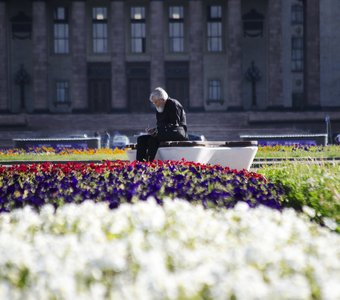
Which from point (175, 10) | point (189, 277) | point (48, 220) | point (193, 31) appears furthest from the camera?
point (175, 10)

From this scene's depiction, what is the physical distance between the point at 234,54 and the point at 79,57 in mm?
12353

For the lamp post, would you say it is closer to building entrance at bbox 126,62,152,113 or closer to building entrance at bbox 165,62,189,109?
building entrance at bbox 165,62,189,109

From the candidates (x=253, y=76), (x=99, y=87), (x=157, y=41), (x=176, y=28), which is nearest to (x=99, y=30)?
(x=99, y=87)

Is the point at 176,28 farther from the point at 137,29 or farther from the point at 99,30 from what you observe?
the point at 99,30

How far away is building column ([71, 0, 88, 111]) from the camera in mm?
52031

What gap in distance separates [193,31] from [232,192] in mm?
44353

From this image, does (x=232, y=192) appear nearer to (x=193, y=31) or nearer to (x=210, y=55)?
(x=193, y=31)

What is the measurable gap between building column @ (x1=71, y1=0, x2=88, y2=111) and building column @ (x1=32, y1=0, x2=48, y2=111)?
222cm

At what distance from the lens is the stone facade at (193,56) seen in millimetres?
51906

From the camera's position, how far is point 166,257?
14.5ft

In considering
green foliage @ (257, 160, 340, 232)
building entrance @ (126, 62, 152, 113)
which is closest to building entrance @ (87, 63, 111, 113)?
building entrance @ (126, 62, 152, 113)

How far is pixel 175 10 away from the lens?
5666 centimetres

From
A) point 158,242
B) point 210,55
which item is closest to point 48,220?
point 158,242

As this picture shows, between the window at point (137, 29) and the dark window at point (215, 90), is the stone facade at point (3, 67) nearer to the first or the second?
the window at point (137, 29)
